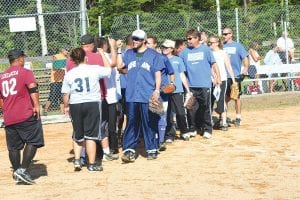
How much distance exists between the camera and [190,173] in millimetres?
8758

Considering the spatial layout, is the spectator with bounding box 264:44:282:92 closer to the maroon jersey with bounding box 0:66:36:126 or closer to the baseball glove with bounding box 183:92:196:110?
the baseball glove with bounding box 183:92:196:110

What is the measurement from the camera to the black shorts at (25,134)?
8680mm

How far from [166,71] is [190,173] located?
6.23 feet

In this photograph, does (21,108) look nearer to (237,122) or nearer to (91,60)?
(91,60)

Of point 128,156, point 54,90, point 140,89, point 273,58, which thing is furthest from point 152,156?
point 273,58

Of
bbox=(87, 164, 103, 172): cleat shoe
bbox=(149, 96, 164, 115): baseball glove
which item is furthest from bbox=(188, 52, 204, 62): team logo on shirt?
bbox=(87, 164, 103, 172): cleat shoe

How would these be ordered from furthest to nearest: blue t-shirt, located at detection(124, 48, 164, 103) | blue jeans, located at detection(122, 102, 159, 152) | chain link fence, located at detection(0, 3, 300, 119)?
chain link fence, located at detection(0, 3, 300, 119) < blue jeans, located at detection(122, 102, 159, 152) < blue t-shirt, located at detection(124, 48, 164, 103)

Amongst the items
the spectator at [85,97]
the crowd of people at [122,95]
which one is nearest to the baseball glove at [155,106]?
the crowd of people at [122,95]

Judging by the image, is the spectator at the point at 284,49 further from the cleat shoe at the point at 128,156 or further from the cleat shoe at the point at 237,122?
the cleat shoe at the point at 128,156

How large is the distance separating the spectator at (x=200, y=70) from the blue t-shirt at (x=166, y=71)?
3.50 ft

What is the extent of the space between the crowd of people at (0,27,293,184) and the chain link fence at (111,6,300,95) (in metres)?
6.95

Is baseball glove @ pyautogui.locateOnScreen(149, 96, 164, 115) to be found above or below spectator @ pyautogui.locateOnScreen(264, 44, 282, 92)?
below

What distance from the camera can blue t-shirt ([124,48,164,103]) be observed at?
375 inches

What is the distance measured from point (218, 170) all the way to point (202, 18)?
486 inches
